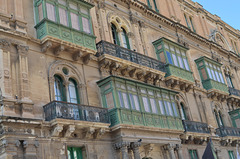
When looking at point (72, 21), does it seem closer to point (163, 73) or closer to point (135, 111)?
point (135, 111)

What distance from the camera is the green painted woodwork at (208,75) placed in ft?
93.0

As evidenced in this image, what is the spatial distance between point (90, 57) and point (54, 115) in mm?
4852

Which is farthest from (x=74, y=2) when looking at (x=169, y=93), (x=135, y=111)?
(x=169, y=93)

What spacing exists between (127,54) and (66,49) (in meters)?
4.68

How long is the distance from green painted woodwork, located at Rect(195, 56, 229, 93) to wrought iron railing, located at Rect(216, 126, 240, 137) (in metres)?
3.54

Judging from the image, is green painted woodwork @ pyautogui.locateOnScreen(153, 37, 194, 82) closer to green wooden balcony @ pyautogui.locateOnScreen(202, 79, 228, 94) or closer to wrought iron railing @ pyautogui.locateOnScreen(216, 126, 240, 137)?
green wooden balcony @ pyautogui.locateOnScreen(202, 79, 228, 94)

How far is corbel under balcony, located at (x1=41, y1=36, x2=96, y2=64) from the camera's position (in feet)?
53.3

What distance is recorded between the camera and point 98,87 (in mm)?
18578

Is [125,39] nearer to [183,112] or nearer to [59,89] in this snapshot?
[183,112]

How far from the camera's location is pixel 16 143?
13.1 meters

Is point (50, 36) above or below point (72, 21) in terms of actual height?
below

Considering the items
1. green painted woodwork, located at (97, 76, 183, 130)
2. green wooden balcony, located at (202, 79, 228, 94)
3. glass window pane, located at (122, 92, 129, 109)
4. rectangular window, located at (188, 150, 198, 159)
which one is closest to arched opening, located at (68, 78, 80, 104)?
green painted woodwork, located at (97, 76, 183, 130)

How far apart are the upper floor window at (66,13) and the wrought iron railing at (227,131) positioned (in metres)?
14.3

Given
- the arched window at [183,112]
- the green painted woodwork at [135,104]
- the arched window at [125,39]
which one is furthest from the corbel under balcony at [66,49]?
the arched window at [183,112]
